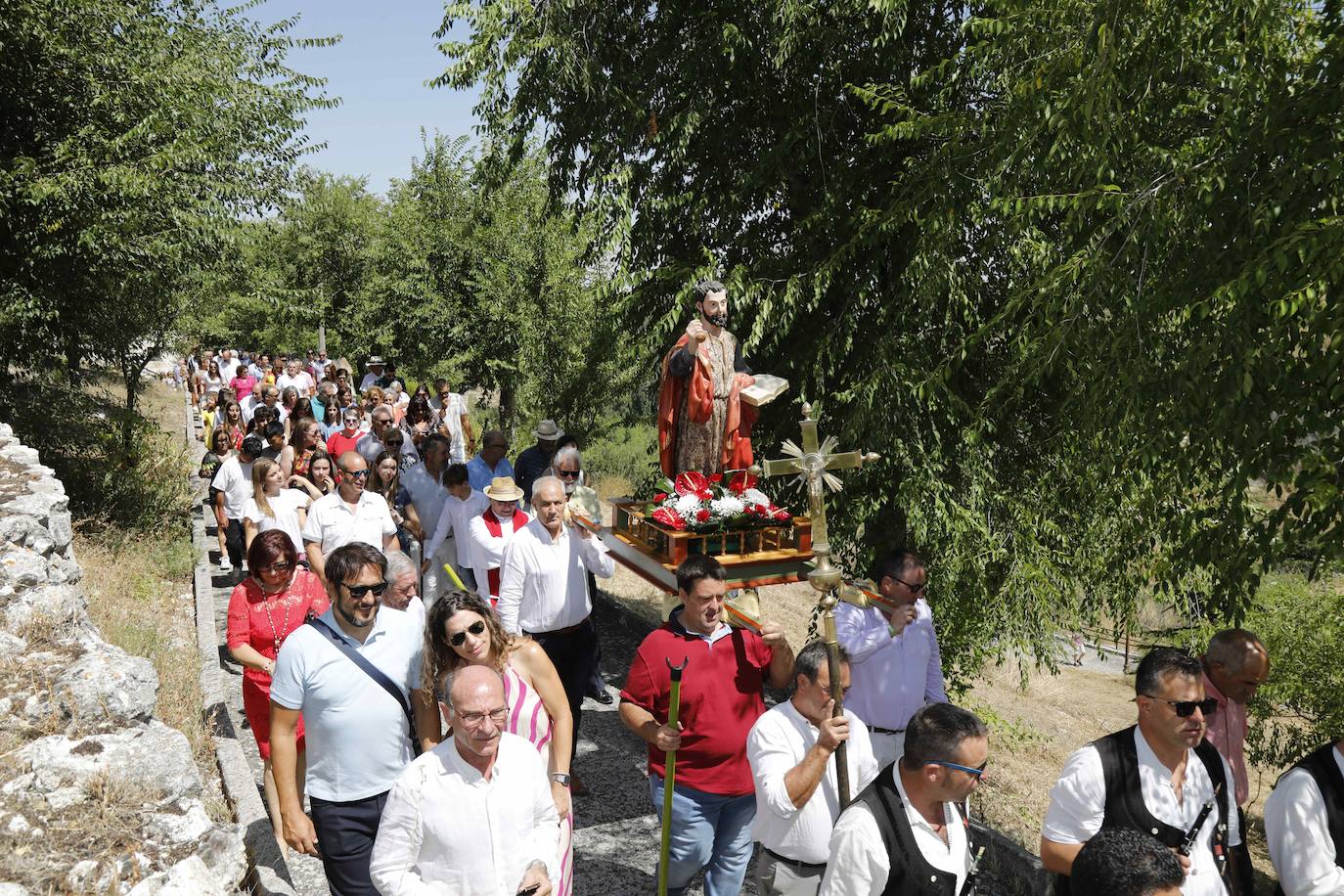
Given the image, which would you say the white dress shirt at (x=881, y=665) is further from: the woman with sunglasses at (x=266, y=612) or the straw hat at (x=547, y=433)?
the straw hat at (x=547, y=433)

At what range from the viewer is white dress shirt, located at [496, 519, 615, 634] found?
20.5 ft

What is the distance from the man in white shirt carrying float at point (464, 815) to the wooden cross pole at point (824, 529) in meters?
1.25

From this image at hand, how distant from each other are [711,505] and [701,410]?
90 centimetres

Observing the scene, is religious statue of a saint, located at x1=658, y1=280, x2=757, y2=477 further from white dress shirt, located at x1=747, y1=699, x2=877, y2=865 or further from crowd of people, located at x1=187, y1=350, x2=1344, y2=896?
white dress shirt, located at x1=747, y1=699, x2=877, y2=865

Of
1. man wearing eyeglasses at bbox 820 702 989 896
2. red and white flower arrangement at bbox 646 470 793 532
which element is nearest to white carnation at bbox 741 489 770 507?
red and white flower arrangement at bbox 646 470 793 532

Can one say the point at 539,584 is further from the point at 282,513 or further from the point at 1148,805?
the point at 1148,805

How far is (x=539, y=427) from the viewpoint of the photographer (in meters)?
8.95

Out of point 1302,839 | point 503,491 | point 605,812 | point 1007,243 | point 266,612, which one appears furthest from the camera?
point 1007,243

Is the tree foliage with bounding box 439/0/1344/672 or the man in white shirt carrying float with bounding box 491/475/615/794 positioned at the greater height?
the tree foliage with bounding box 439/0/1344/672

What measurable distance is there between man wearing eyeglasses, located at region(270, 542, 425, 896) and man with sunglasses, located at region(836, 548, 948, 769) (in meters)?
2.24

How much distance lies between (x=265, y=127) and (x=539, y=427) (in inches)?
320

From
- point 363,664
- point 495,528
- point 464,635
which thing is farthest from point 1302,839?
point 495,528

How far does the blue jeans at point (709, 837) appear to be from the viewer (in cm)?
480

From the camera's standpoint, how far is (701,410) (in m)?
7.14
